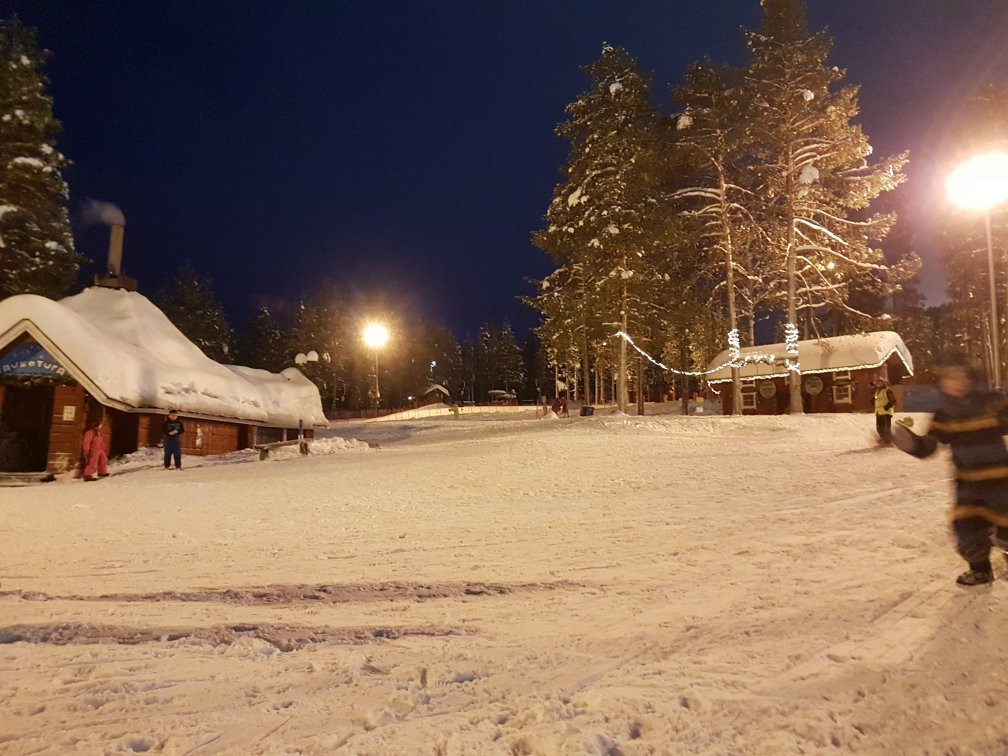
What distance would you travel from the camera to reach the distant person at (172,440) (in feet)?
58.4

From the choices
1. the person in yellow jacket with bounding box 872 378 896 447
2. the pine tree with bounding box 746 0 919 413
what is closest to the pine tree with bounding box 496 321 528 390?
the pine tree with bounding box 746 0 919 413

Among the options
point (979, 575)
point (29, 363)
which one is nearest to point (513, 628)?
point (979, 575)

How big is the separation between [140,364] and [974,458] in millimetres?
22804

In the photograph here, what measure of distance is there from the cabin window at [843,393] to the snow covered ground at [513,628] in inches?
923

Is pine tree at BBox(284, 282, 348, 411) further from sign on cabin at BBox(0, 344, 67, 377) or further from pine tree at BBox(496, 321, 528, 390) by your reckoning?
sign on cabin at BBox(0, 344, 67, 377)

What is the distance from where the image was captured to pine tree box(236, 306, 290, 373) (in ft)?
251

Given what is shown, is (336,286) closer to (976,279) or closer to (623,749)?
(976,279)

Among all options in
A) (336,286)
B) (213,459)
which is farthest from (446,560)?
(336,286)

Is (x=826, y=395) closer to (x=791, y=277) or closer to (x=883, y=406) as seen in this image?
(x=791, y=277)

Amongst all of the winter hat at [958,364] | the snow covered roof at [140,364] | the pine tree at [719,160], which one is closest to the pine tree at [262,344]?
the snow covered roof at [140,364]

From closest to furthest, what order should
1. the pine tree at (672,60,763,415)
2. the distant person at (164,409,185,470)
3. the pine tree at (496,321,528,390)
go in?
the distant person at (164,409,185,470) < the pine tree at (672,60,763,415) < the pine tree at (496,321,528,390)

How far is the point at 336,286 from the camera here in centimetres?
7819

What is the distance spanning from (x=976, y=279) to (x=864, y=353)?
23.4m

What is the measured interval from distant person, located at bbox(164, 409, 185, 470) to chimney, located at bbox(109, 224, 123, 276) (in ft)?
42.8
